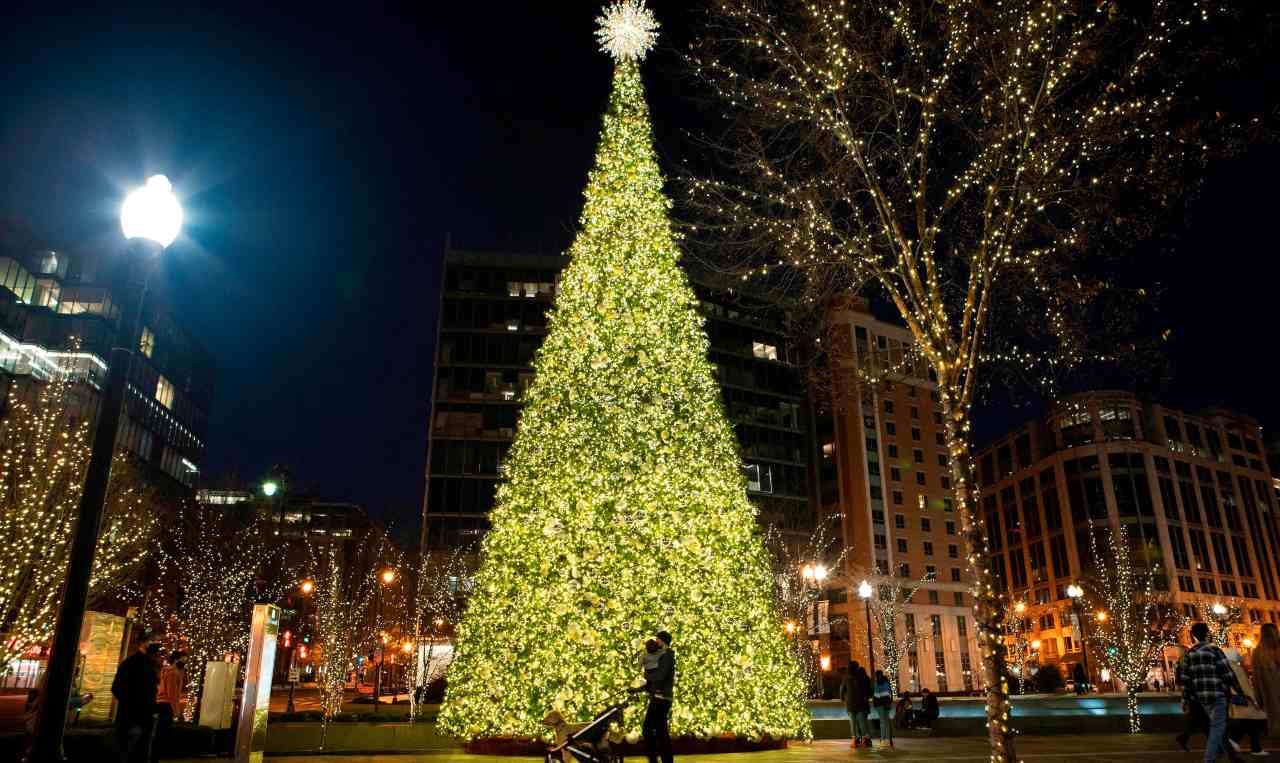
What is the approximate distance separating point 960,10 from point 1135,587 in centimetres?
6775

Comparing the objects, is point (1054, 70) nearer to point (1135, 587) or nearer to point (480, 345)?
point (480, 345)

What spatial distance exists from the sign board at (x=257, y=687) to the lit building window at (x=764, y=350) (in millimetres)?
65243

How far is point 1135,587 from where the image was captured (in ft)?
211

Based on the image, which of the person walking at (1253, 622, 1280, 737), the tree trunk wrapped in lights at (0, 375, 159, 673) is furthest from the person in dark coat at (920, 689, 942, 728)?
the tree trunk wrapped in lights at (0, 375, 159, 673)

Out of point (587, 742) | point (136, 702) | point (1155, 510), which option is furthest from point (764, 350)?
point (136, 702)

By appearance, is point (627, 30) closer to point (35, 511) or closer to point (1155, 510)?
point (35, 511)

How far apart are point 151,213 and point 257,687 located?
6405 millimetres

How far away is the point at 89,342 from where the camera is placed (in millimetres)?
55375

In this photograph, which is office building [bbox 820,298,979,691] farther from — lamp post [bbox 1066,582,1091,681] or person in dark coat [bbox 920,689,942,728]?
person in dark coat [bbox 920,689,942,728]

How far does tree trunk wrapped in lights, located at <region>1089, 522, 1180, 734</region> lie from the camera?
33.9m

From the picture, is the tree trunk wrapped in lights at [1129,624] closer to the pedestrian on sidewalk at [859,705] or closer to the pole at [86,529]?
the pedestrian on sidewalk at [859,705]

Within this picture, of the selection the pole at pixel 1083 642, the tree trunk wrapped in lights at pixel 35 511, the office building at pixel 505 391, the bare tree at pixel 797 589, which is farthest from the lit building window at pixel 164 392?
the pole at pixel 1083 642

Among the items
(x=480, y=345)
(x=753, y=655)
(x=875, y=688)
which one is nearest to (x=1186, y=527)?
(x=480, y=345)

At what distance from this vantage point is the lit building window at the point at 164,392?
65875 millimetres
